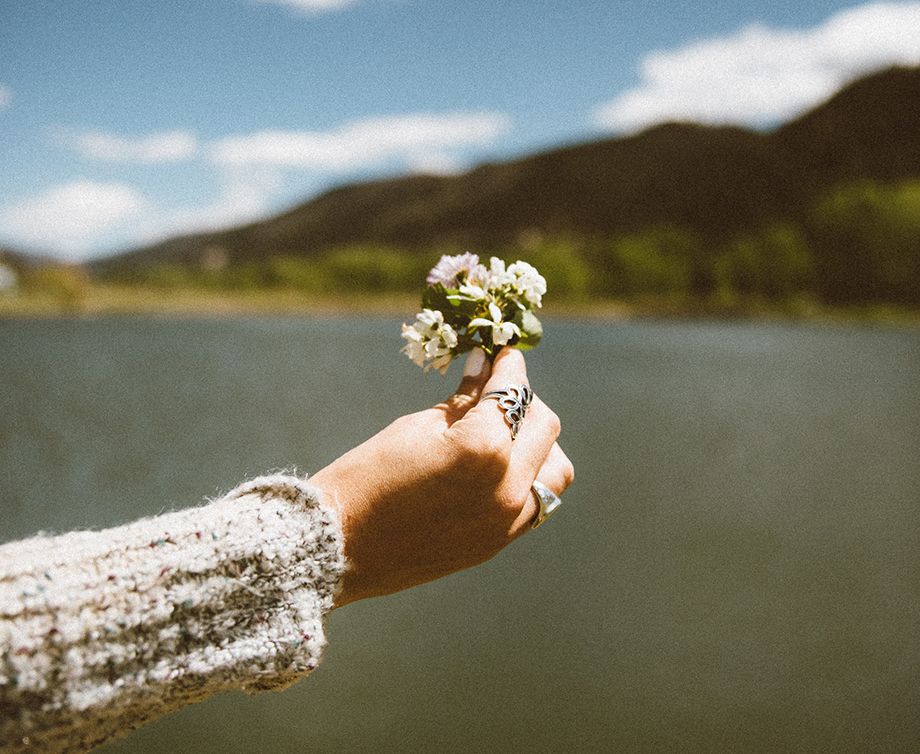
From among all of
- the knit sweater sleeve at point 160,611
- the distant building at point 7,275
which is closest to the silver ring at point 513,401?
the knit sweater sleeve at point 160,611

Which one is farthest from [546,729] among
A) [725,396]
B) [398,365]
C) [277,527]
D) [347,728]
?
[398,365]

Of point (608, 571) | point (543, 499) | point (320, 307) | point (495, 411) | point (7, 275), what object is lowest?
point (608, 571)

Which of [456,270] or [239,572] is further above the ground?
[456,270]

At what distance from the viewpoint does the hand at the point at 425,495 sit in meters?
1.73

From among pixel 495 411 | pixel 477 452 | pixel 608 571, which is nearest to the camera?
pixel 477 452

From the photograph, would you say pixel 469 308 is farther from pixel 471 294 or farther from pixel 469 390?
pixel 469 390

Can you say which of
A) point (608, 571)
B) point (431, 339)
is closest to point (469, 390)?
point (431, 339)

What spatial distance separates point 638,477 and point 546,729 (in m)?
10.8

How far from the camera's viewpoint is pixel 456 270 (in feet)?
10.1

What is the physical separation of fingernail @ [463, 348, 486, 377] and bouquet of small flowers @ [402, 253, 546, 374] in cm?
19

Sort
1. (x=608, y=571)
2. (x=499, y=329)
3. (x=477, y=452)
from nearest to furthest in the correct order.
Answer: (x=477, y=452) < (x=499, y=329) < (x=608, y=571)

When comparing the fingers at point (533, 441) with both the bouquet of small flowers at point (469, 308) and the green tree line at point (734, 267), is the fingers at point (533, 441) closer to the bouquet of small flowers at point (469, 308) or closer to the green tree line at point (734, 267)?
the bouquet of small flowers at point (469, 308)

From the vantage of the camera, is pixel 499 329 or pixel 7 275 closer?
pixel 499 329

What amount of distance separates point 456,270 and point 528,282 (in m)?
0.26
